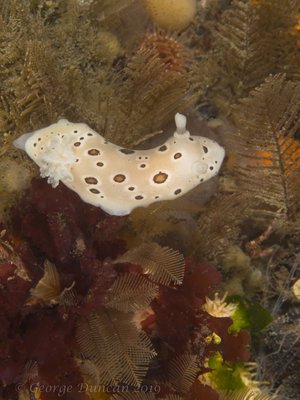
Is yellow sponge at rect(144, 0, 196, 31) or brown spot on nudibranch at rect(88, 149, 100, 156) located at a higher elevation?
yellow sponge at rect(144, 0, 196, 31)

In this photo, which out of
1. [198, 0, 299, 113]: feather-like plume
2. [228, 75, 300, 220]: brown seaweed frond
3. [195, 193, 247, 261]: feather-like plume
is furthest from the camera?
[198, 0, 299, 113]: feather-like plume

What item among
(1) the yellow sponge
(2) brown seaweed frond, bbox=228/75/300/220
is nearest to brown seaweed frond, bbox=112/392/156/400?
(2) brown seaweed frond, bbox=228/75/300/220

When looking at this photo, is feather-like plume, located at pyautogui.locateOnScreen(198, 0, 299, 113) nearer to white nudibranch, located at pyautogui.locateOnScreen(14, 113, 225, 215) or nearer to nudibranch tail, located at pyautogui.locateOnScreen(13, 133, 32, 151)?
white nudibranch, located at pyautogui.locateOnScreen(14, 113, 225, 215)

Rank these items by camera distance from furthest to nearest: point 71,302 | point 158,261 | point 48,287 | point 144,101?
point 144,101 → point 158,261 → point 71,302 → point 48,287

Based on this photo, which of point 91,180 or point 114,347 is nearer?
point 114,347

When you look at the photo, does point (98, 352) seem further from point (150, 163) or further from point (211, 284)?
point (150, 163)

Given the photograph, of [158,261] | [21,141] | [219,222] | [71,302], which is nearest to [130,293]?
[158,261]

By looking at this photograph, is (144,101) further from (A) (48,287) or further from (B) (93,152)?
(A) (48,287)
